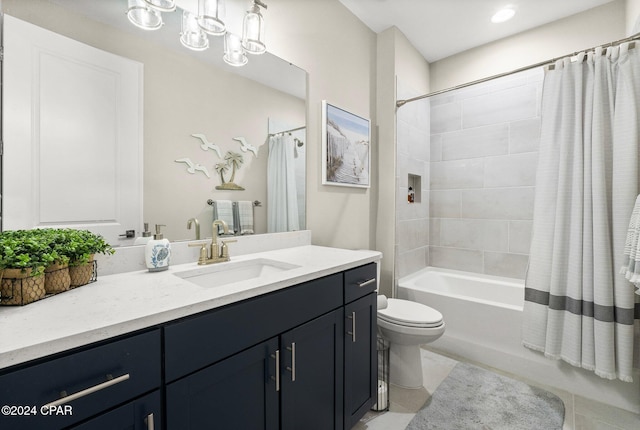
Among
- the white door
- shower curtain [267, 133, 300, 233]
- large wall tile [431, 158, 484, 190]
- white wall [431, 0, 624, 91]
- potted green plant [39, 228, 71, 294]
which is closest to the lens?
potted green plant [39, 228, 71, 294]

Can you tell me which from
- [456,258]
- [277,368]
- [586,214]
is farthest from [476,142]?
[277,368]

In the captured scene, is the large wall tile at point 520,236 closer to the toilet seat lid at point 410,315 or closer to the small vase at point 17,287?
the toilet seat lid at point 410,315

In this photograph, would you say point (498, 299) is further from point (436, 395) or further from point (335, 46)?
point (335, 46)

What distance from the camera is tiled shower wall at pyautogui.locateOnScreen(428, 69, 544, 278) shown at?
8.49 feet

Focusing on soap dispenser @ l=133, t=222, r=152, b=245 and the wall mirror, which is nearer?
the wall mirror

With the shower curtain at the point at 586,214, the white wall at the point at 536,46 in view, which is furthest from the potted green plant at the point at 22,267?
the white wall at the point at 536,46

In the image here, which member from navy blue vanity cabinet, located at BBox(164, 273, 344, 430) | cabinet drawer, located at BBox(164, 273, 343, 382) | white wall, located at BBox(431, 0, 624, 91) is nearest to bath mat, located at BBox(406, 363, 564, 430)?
navy blue vanity cabinet, located at BBox(164, 273, 344, 430)

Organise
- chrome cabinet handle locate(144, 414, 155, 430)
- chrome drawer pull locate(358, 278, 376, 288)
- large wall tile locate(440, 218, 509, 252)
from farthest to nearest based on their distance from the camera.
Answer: large wall tile locate(440, 218, 509, 252) < chrome drawer pull locate(358, 278, 376, 288) < chrome cabinet handle locate(144, 414, 155, 430)

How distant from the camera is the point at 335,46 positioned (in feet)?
7.09

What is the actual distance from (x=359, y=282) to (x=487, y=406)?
1138 millimetres

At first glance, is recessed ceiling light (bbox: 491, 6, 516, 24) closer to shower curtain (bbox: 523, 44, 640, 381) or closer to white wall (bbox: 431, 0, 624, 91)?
white wall (bbox: 431, 0, 624, 91)

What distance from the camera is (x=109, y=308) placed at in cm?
75

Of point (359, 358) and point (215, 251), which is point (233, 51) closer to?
point (215, 251)

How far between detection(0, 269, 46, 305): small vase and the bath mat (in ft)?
5.64
